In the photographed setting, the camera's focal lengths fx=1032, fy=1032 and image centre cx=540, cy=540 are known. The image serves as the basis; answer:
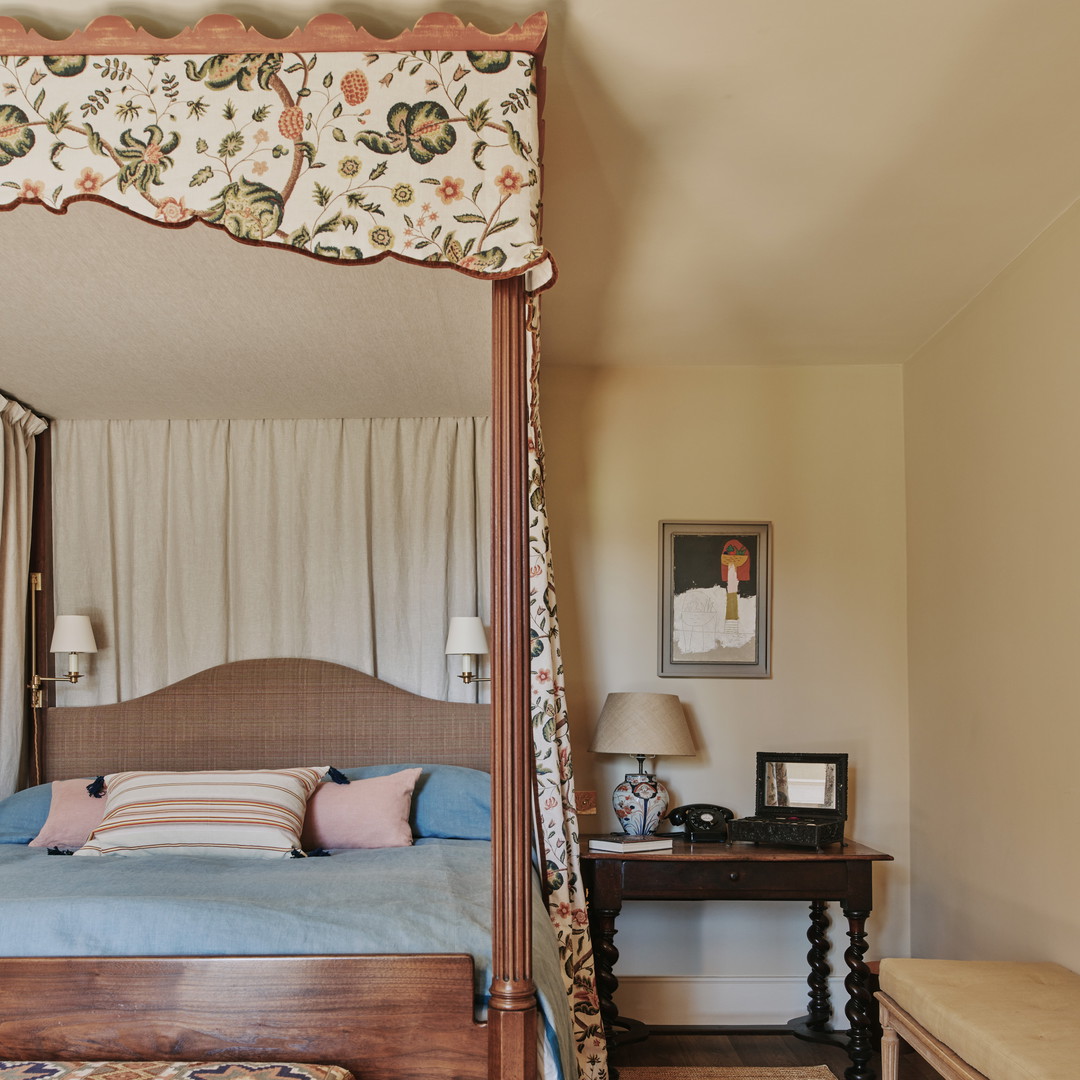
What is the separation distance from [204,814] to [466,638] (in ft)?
3.79

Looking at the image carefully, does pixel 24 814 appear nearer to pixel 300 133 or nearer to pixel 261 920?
pixel 261 920

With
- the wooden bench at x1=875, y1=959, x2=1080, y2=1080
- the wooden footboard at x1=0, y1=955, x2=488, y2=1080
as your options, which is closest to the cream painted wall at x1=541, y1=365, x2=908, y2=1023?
the wooden bench at x1=875, y1=959, x2=1080, y2=1080

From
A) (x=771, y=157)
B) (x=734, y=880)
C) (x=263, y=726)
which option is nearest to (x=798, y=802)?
(x=734, y=880)

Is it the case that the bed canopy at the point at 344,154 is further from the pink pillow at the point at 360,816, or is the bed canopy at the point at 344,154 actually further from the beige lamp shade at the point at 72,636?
the beige lamp shade at the point at 72,636

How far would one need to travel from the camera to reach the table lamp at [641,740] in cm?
388

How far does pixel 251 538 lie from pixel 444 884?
1953mm

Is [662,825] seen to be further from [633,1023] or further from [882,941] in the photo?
[882,941]

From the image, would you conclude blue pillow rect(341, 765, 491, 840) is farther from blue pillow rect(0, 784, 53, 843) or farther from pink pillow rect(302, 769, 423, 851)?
blue pillow rect(0, 784, 53, 843)

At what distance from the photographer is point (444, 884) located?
2.76 metres

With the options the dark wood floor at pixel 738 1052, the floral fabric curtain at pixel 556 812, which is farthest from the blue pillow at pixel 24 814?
the dark wood floor at pixel 738 1052

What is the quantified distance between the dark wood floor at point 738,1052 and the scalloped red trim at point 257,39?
3.31 meters

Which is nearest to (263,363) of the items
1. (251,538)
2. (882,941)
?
(251,538)

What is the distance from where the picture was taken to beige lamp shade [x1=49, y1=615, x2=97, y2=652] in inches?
156

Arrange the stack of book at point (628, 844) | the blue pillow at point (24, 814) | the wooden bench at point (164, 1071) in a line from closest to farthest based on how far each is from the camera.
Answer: the wooden bench at point (164, 1071), the blue pillow at point (24, 814), the stack of book at point (628, 844)
